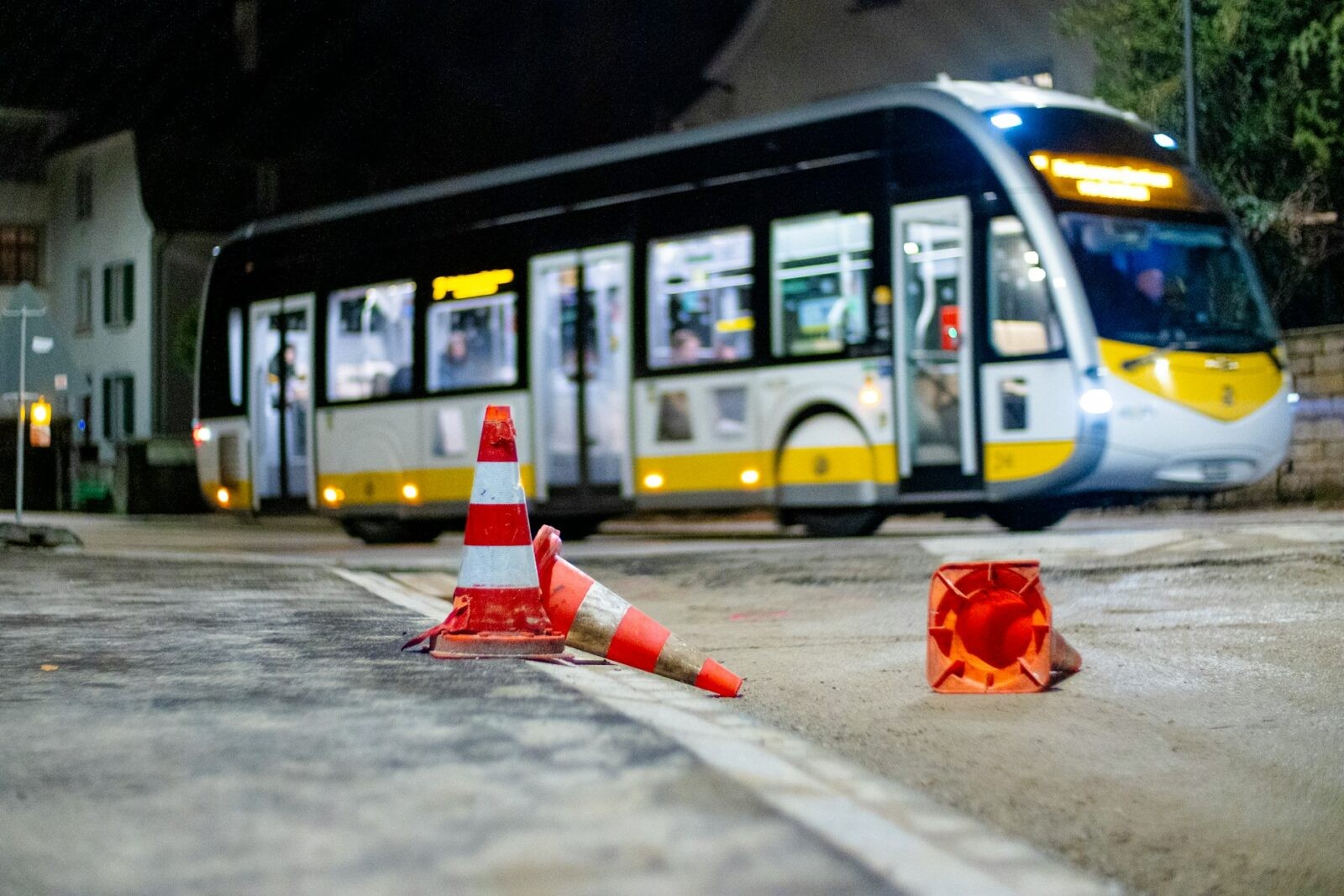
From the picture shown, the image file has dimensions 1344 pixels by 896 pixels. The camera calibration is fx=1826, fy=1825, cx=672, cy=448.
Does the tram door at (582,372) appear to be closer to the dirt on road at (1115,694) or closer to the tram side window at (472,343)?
the tram side window at (472,343)

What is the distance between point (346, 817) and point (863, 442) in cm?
1178

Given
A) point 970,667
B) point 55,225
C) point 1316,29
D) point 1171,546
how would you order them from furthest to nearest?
point 55,225
point 1316,29
point 1171,546
point 970,667

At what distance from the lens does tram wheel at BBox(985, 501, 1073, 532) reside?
628 inches

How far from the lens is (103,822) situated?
13.4ft

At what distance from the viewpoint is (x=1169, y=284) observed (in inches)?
593

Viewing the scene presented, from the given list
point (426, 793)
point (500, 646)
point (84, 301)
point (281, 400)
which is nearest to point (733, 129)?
point (281, 400)

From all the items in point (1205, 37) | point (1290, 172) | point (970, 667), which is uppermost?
point (1205, 37)

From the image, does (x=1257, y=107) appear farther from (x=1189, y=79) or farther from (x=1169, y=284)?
(x=1169, y=284)

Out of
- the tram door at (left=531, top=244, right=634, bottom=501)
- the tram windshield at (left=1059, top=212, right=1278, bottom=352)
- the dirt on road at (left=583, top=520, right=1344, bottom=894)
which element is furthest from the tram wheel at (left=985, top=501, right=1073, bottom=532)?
the tram door at (left=531, top=244, right=634, bottom=501)

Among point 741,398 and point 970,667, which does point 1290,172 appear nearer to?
point 741,398

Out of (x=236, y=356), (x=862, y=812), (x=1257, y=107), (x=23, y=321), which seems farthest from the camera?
(x=1257, y=107)

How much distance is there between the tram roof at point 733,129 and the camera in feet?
50.7

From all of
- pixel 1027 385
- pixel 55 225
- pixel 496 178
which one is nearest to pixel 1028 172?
pixel 1027 385

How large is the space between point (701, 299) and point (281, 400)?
6.87m
